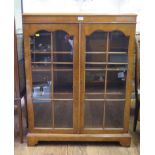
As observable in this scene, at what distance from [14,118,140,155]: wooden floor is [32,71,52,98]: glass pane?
49 centimetres

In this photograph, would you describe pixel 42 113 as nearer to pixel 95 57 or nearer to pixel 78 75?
pixel 78 75

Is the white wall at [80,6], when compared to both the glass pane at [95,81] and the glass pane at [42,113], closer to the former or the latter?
the glass pane at [95,81]

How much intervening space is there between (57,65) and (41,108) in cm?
44

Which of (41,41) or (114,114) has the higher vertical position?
(41,41)

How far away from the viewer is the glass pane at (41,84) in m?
2.00

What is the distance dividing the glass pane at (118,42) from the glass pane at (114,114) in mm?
487

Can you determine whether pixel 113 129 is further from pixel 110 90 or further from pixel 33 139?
pixel 33 139

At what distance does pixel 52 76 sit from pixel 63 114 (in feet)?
1.26

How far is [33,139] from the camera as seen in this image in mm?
2121

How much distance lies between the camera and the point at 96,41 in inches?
75.5

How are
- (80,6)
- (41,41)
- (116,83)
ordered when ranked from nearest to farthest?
(41,41) → (116,83) → (80,6)

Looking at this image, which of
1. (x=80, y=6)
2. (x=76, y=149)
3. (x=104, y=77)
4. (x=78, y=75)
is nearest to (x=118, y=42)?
(x=104, y=77)

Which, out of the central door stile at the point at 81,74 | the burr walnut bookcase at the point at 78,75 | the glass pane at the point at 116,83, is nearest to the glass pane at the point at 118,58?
the burr walnut bookcase at the point at 78,75
